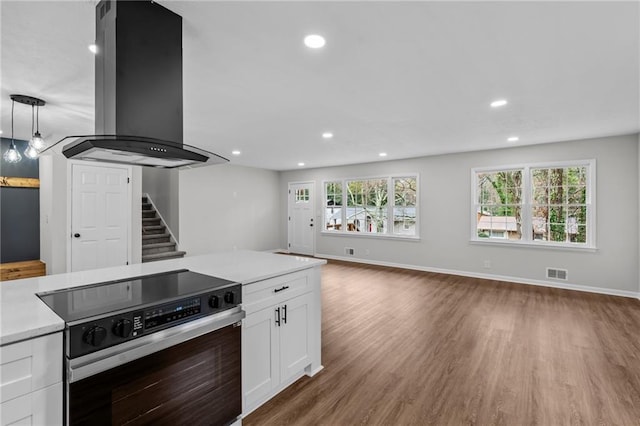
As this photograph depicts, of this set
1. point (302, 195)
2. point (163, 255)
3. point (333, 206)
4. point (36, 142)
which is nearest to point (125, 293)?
point (36, 142)

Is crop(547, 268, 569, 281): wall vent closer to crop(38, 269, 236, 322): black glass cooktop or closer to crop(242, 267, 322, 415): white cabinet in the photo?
crop(242, 267, 322, 415): white cabinet

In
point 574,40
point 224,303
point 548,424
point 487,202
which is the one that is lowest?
point 548,424

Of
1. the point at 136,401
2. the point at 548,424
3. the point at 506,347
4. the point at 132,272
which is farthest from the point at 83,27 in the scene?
the point at 506,347

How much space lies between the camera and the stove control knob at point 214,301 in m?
1.63

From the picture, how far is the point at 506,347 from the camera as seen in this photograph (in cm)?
295

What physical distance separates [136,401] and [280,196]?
7798 millimetres

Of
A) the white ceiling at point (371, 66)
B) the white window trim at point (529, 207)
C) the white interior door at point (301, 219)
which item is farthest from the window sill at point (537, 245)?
the white interior door at point (301, 219)

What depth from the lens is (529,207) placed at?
528cm

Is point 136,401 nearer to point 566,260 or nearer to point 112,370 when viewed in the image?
point 112,370

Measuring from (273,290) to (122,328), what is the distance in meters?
0.95

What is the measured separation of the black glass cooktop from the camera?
133cm

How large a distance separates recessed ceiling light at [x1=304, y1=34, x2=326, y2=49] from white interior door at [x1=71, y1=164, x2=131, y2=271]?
13.2ft

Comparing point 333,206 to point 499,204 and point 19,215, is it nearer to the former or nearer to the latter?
point 499,204

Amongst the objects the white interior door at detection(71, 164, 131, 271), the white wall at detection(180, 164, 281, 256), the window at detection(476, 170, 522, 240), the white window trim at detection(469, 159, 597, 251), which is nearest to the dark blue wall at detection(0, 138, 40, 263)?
the white interior door at detection(71, 164, 131, 271)
